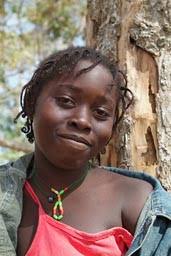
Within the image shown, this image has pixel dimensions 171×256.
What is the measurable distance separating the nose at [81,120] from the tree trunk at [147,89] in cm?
56

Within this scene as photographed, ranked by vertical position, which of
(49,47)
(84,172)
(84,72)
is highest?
(84,72)

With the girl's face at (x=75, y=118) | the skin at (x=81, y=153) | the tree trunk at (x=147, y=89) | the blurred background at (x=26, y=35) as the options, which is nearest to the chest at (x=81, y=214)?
the skin at (x=81, y=153)

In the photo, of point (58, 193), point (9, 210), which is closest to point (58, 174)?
point (58, 193)

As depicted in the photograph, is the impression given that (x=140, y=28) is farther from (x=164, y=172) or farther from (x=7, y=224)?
(x=7, y=224)

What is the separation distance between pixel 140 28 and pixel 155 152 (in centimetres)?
48

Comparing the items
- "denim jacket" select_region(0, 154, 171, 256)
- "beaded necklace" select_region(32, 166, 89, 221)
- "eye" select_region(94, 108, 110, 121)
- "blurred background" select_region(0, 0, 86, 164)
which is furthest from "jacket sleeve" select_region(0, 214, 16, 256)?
"blurred background" select_region(0, 0, 86, 164)

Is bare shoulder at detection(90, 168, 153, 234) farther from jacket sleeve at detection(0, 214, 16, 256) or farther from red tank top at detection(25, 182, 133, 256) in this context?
jacket sleeve at detection(0, 214, 16, 256)

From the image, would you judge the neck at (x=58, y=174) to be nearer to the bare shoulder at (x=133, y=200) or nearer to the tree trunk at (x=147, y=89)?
the bare shoulder at (x=133, y=200)

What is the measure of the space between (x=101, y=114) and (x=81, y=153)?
14 centimetres

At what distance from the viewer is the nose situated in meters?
1.62

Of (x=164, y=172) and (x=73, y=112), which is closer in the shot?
(x=73, y=112)

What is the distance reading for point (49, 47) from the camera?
404 inches

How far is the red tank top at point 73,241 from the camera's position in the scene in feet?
5.33

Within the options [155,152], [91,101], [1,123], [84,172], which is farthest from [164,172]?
[1,123]
